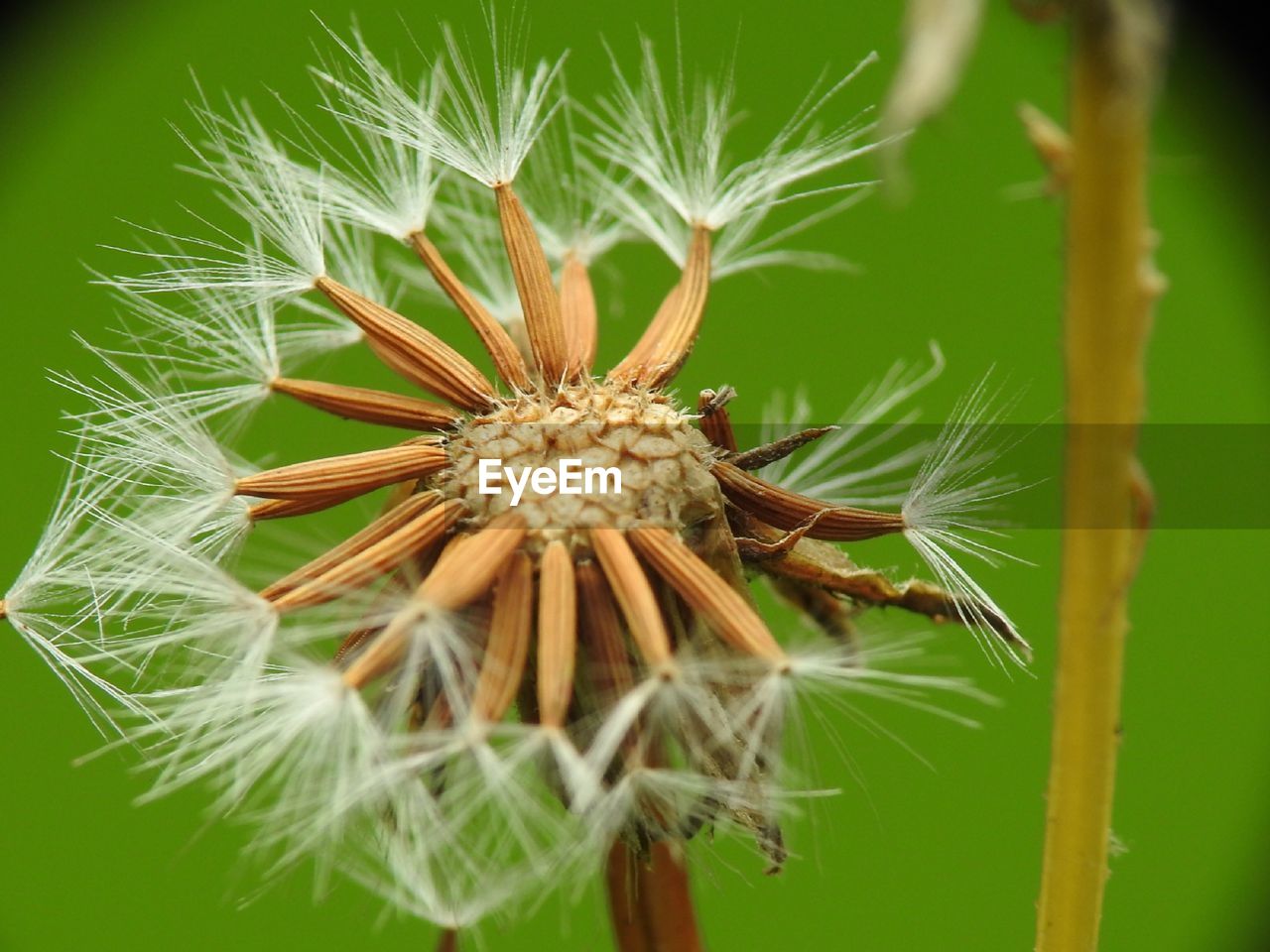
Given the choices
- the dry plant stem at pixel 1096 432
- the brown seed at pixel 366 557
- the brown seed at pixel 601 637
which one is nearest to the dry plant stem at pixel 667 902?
the brown seed at pixel 601 637

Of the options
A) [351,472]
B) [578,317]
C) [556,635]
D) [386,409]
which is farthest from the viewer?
[578,317]

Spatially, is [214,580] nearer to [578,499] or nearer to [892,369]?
[578,499]

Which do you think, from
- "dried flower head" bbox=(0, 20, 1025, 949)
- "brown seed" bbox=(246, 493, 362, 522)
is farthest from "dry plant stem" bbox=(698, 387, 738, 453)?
"brown seed" bbox=(246, 493, 362, 522)

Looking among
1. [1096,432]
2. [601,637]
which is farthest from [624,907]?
[1096,432]

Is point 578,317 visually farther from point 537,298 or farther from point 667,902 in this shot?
point 667,902

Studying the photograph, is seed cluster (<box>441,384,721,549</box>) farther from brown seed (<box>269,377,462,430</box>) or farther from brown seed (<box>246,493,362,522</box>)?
brown seed (<box>246,493,362,522</box>)
